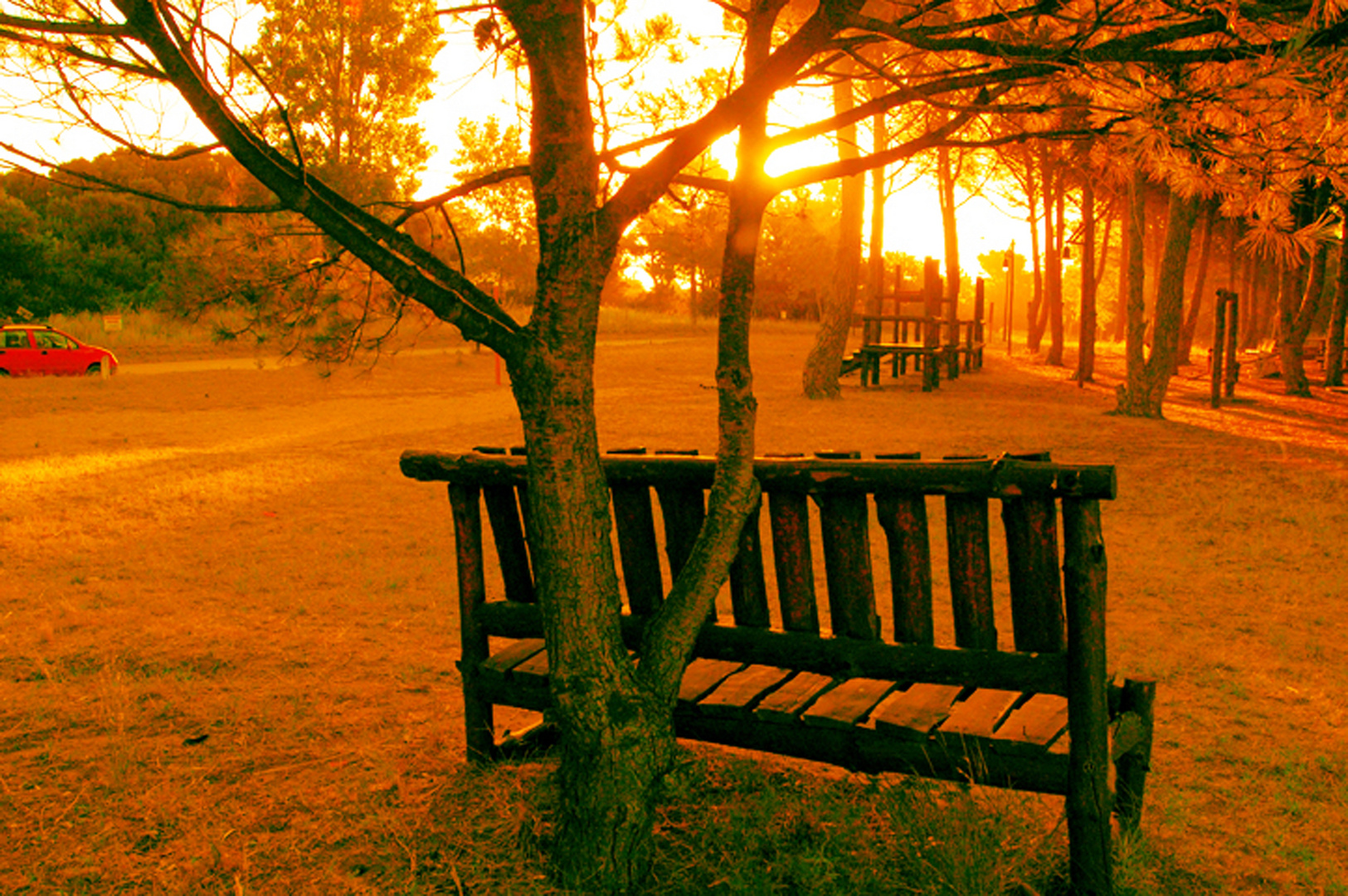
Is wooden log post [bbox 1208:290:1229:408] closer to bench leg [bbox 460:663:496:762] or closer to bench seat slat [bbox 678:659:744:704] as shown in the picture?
bench seat slat [bbox 678:659:744:704]

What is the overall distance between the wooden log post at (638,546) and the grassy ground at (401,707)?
639mm

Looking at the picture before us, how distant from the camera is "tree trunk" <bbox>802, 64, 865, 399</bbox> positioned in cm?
1636

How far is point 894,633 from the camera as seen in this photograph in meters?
3.06

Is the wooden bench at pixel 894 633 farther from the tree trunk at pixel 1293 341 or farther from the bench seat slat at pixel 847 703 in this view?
the tree trunk at pixel 1293 341

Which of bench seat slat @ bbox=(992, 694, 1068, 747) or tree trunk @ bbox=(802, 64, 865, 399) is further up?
tree trunk @ bbox=(802, 64, 865, 399)

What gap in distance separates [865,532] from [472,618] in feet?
4.74

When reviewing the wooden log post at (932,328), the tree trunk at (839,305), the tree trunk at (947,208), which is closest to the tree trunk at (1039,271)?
the tree trunk at (947,208)

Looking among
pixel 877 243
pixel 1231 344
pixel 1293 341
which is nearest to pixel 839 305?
pixel 877 243

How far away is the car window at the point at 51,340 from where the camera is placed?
19984 mm

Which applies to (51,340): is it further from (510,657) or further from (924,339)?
(510,657)

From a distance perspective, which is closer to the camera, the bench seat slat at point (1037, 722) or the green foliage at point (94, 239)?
the bench seat slat at point (1037, 722)

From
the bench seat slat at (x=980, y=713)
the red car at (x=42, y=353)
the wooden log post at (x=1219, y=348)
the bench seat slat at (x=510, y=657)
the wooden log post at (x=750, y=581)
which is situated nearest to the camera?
the bench seat slat at (x=980, y=713)

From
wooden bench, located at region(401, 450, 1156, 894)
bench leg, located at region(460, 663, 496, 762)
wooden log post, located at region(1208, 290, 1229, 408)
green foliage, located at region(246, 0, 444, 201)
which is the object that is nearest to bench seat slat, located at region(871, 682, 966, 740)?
wooden bench, located at region(401, 450, 1156, 894)

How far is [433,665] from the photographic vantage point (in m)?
4.91
